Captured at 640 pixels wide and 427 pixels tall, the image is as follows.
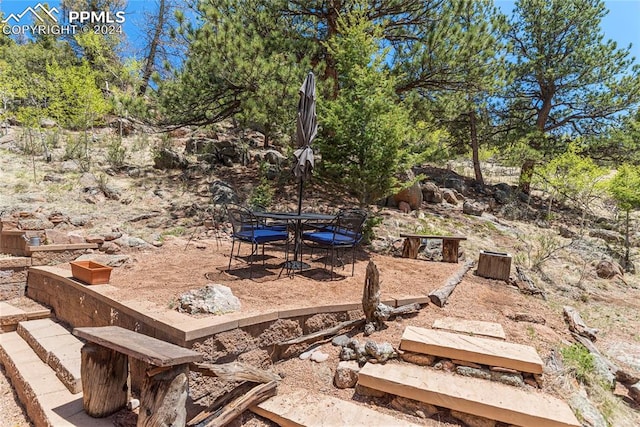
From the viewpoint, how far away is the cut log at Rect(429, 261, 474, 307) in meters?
3.66

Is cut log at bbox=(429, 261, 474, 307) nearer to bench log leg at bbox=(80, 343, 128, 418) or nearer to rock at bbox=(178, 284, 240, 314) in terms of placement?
rock at bbox=(178, 284, 240, 314)

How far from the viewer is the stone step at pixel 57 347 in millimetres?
2546

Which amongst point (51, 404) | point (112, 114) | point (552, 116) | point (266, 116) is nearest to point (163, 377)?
point (51, 404)

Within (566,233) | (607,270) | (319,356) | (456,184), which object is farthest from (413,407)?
(456,184)

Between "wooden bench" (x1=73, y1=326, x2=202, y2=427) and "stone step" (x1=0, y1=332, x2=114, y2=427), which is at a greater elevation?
"wooden bench" (x1=73, y1=326, x2=202, y2=427)

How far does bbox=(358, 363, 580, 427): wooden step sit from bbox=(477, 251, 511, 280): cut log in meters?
3.14

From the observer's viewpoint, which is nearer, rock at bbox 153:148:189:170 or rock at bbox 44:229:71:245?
rock at bbox 44:229:71:245

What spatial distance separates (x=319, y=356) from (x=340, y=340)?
243mm

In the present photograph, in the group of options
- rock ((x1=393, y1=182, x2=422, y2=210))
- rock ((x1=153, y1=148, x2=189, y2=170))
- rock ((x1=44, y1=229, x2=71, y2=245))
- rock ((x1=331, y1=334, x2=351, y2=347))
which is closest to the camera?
rock ((x1=331, y1=334, x2=351, y2=347))

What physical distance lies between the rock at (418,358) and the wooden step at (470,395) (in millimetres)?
68

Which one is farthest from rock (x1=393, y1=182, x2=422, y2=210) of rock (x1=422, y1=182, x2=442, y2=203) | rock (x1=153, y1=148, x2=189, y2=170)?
rock (x1=153, y1=148, x2=189, y2=170)

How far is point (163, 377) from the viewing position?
1.77 m

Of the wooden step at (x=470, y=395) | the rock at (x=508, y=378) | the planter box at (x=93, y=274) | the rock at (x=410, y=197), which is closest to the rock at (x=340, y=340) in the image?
the wooden step at (x=470, y=395)

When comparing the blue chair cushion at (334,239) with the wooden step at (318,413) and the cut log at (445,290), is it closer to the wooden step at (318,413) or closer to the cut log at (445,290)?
the cut log at (445,290)
